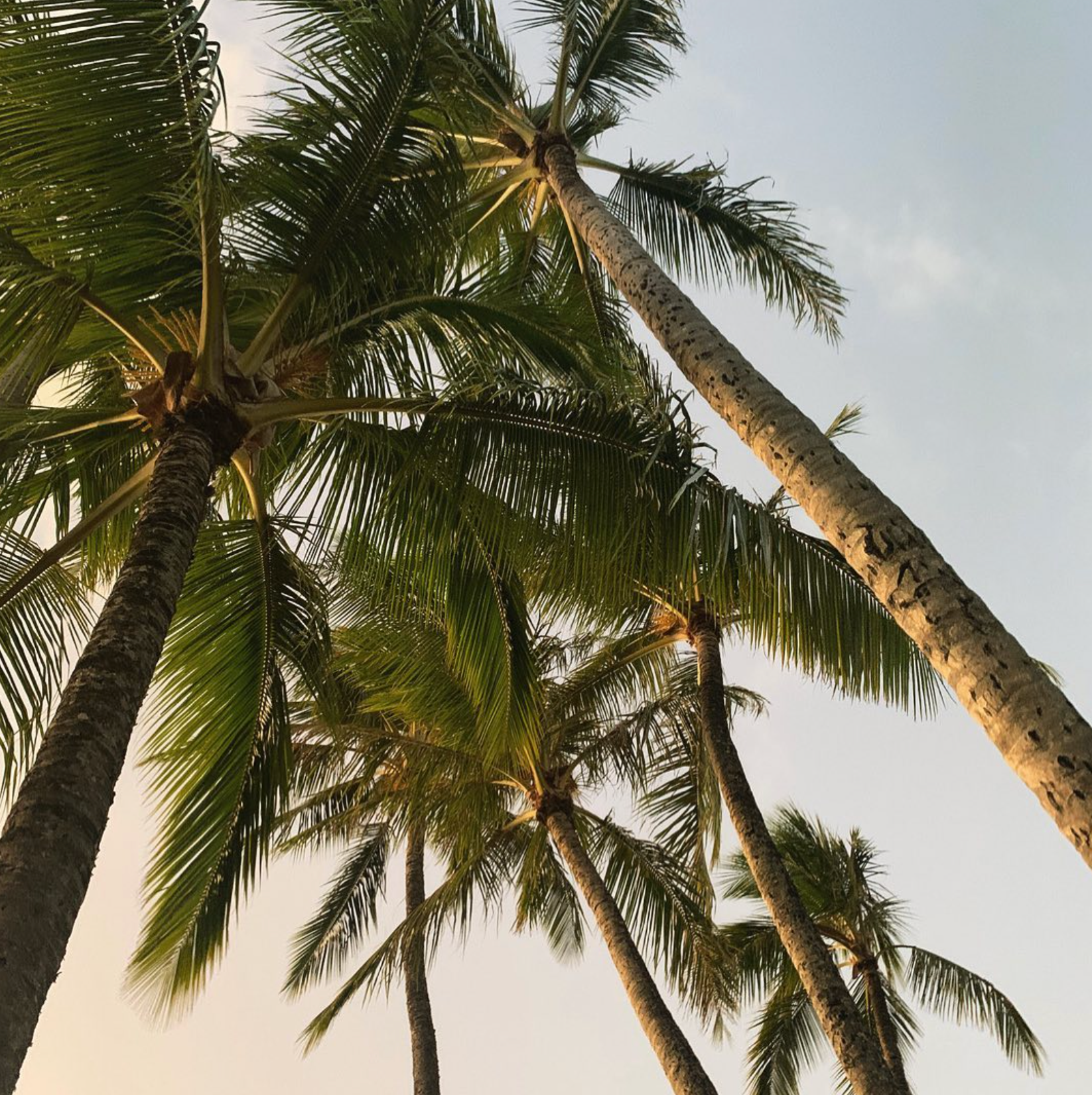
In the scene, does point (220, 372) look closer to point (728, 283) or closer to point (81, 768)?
point (81, 768)

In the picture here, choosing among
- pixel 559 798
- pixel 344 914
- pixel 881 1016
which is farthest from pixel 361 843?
pixel 881 1016

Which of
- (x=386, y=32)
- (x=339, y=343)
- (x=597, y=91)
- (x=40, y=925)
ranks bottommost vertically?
(x=40, y=925)

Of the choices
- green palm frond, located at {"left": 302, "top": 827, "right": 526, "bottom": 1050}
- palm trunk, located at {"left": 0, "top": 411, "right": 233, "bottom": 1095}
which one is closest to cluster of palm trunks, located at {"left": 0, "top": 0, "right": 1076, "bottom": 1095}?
palm trunk, located at {"left": 0, "top": 411, "right": 233, "bottom": 1095}

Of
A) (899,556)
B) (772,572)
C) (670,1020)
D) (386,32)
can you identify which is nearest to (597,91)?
(386,32)

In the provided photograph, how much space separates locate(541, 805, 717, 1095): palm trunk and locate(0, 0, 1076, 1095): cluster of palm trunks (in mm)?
67

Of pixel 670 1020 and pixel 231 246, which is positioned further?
pixel 670 1020

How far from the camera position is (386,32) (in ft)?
15.9

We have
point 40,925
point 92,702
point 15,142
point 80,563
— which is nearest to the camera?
point 40,925

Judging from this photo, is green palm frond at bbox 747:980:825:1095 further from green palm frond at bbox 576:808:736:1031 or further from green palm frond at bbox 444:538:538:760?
green palm frond at bbox 444:538:538:760

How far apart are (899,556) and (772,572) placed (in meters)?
1.64

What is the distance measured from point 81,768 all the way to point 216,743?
2.37 m

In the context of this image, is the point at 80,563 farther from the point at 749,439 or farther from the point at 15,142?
the point at 749,439

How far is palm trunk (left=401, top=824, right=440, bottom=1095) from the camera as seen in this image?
38.3 feet

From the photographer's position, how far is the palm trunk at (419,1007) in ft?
38.3
